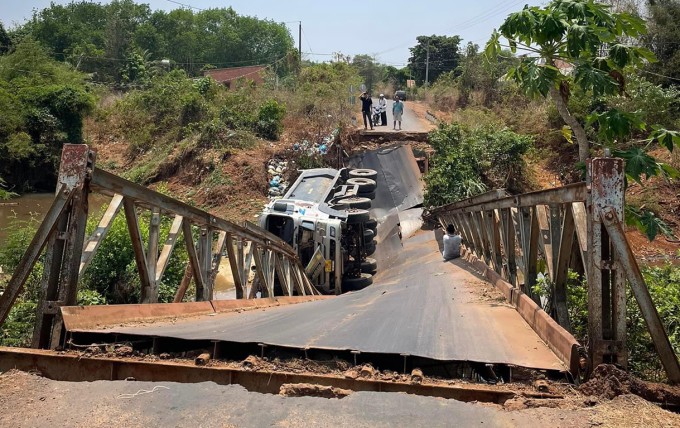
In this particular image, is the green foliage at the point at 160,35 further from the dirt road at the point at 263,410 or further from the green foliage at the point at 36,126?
the dirt road at the point at 263,410

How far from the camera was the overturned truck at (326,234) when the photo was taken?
38.6ft

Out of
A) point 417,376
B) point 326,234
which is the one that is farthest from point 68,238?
Result: point 326,234

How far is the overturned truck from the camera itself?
1177cm

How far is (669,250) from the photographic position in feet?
60.7

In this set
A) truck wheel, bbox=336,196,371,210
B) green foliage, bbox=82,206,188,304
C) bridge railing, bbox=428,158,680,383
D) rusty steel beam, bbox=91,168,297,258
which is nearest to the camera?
bridge railing, bbox=428,158,680,383

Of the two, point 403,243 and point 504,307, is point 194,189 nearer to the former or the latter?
point 403,243

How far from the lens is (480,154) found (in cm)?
2128

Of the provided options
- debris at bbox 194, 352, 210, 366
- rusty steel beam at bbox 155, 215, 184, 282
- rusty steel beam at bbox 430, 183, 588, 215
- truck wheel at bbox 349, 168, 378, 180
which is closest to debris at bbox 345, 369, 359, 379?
debris at bbox 194, 352, 210, 366

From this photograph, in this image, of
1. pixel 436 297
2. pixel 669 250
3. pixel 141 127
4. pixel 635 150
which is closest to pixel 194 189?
pixel 141 127

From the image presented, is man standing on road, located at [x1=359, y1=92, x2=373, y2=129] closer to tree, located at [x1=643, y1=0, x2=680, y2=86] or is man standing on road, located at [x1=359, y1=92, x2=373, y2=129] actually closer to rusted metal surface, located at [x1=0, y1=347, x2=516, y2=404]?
tree, located at [x1=643, y1=0, x2=680, y2=86]

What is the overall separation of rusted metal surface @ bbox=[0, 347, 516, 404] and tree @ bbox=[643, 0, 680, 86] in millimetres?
25773

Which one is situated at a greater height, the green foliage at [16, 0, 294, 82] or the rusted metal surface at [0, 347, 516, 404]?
the green foliage at [16, 0, 294, 82]

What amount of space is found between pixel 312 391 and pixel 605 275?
1774mm

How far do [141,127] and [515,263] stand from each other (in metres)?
30.3
